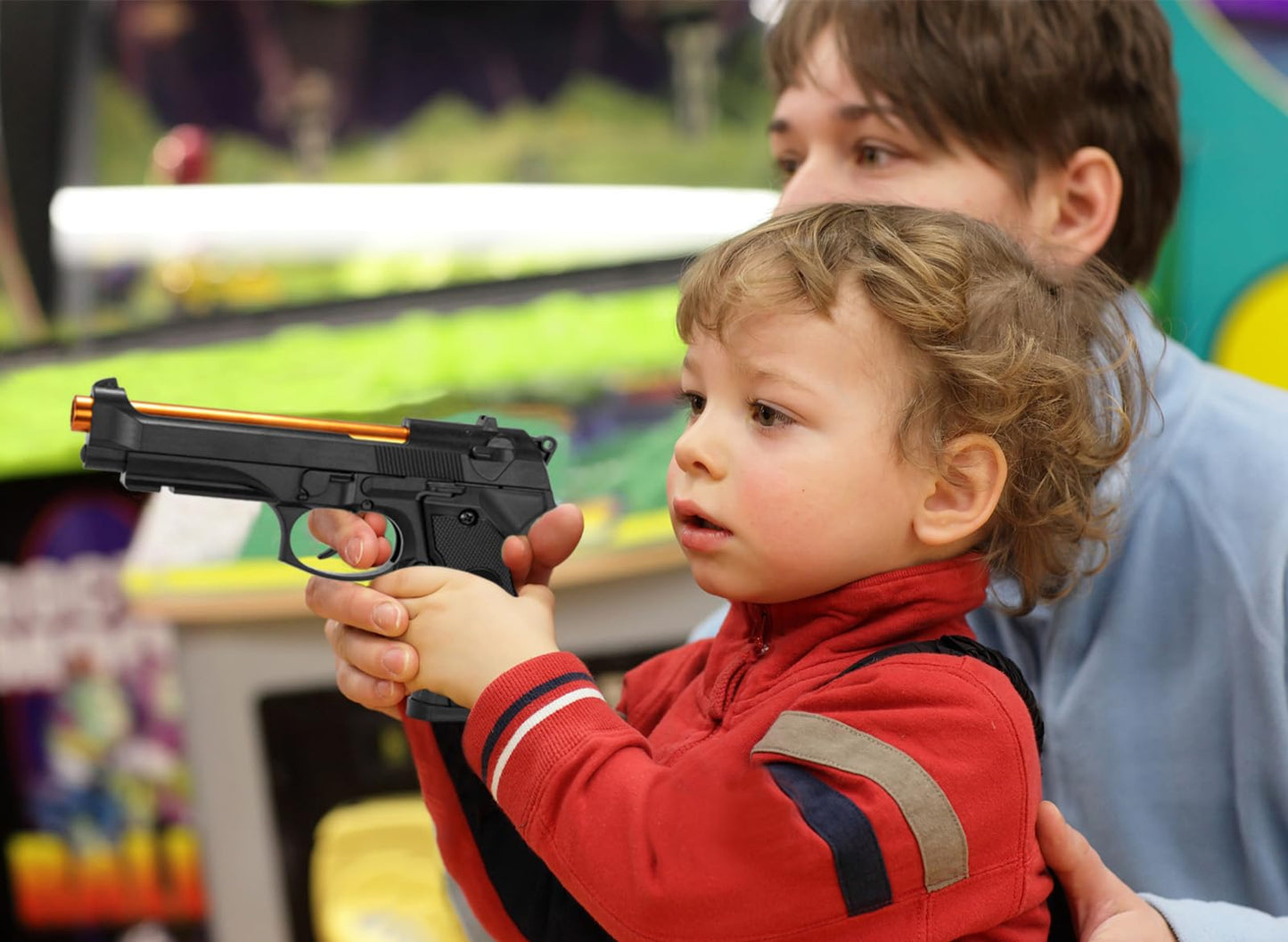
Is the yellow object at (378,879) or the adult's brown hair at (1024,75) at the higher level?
the adult's brown hair at (1024,75)

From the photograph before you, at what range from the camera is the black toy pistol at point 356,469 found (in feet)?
2.40

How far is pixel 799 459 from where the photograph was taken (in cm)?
73

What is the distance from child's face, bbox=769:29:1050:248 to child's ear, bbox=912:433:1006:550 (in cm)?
32

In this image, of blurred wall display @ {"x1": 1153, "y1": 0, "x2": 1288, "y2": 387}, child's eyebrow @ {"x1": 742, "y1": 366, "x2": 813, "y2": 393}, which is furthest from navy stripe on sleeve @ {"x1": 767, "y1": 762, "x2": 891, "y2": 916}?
blurred wall display @ {"x1": 1153, "y1": 0, "x2": 1288, "y2": 387}

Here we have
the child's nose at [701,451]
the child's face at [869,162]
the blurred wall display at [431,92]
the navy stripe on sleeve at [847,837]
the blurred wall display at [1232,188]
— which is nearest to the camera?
the navy stripe on sleeve at [847,837]

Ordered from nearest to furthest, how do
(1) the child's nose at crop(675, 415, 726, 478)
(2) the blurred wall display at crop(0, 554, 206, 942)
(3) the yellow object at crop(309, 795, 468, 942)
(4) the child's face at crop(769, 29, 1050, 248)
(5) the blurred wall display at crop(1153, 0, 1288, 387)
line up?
(1) the child's nose at crop(675, 415, 726, 478) → (4) the child's face at crop(769, 29, 1050, 248) → (3) the yellow object at crop(309, 795, 468, 942) → (2) the blurred wall display at crop(0, 554, 206, 942) → (5) the blurred wall display at crop(1153, 0, 1288, 387)

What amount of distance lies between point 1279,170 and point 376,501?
6.12ft

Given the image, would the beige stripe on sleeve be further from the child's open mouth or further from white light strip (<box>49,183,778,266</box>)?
white light strip (<box>49,183,778,266</box>)

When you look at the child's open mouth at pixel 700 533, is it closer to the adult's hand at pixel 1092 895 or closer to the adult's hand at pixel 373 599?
the adult's hand at pixel 373 599

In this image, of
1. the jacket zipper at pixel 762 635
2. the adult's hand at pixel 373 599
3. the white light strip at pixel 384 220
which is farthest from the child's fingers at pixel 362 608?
the white light strip at pixel 384 220

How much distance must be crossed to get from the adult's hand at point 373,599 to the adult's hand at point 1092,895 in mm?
341

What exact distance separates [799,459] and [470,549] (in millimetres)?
221

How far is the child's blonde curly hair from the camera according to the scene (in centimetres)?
75

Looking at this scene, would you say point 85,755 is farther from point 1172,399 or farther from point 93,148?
point 1172,399
